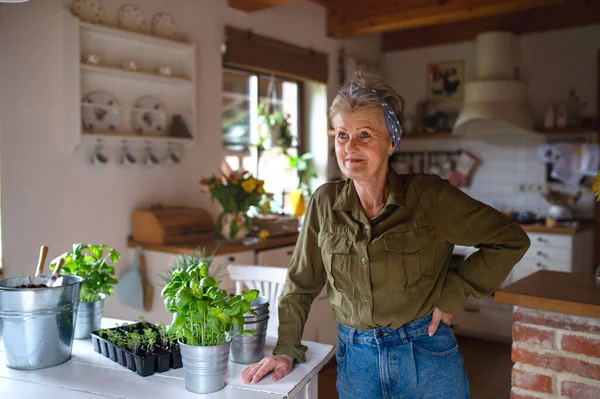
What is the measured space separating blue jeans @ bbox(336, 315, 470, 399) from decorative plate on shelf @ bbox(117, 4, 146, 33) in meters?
2.52

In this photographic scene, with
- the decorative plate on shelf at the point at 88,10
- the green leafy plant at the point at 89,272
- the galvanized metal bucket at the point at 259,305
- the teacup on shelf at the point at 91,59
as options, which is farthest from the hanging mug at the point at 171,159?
the galvanized metal bucket at the point at 259,305

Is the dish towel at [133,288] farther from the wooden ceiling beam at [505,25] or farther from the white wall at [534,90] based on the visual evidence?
the wooden ceiling beam at [505,25]

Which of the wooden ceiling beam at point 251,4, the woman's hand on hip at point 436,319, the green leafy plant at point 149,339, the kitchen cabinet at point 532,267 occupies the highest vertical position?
the wooden ceiling beam at point 251,4

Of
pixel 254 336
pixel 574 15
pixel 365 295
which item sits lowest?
pixel 254 336

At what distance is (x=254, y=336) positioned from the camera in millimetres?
1500

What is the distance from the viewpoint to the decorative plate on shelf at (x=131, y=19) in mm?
3301

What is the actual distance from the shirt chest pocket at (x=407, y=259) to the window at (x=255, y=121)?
9.47 feet

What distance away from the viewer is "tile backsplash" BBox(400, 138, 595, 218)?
4.98m

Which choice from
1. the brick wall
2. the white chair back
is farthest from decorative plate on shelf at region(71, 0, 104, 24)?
the brick wall

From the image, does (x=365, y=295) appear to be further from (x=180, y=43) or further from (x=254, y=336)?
(x=180, y=43)

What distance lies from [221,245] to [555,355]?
6.41 feet

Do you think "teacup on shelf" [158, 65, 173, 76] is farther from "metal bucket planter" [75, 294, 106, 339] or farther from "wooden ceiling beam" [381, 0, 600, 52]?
"wooden ceiling beam" [381, 0, 600, 52]

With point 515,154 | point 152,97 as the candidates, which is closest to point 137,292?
point 152,97

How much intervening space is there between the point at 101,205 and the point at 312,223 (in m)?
2.01
